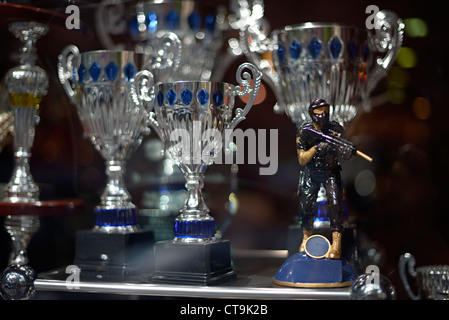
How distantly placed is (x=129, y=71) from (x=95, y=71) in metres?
0.09

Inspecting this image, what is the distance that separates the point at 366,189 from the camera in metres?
2.26

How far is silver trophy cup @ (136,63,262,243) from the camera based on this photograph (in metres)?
1.48

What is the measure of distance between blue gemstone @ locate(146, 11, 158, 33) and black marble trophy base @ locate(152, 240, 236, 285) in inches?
38.5

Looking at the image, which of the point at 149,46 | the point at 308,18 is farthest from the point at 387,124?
the point at 149,46

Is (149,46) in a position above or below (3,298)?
above

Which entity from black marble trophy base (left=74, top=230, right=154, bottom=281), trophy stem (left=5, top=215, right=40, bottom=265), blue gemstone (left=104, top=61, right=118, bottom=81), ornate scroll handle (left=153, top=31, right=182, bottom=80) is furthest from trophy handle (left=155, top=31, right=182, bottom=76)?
trophy stem (left=5, top=215, right=40, bottom=265)

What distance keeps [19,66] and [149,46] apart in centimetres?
53

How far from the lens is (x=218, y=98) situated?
1493mm

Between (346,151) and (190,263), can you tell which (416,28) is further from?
(190,263)

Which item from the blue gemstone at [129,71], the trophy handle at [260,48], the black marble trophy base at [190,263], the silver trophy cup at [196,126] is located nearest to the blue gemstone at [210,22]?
the trophy handle at [260,48]

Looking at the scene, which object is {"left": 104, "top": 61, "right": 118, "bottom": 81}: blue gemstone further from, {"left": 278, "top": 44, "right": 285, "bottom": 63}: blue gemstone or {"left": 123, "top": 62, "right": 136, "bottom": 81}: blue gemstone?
{"left": 278, "top": 44, "right": 285, "bottom": 63}: blue gemstone

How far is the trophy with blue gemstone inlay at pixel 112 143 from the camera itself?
1631 mm

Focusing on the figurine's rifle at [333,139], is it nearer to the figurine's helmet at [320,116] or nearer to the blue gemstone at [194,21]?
the figurine's helmet at [320,116]

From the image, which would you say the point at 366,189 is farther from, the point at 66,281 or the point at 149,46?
the point at 66,281
